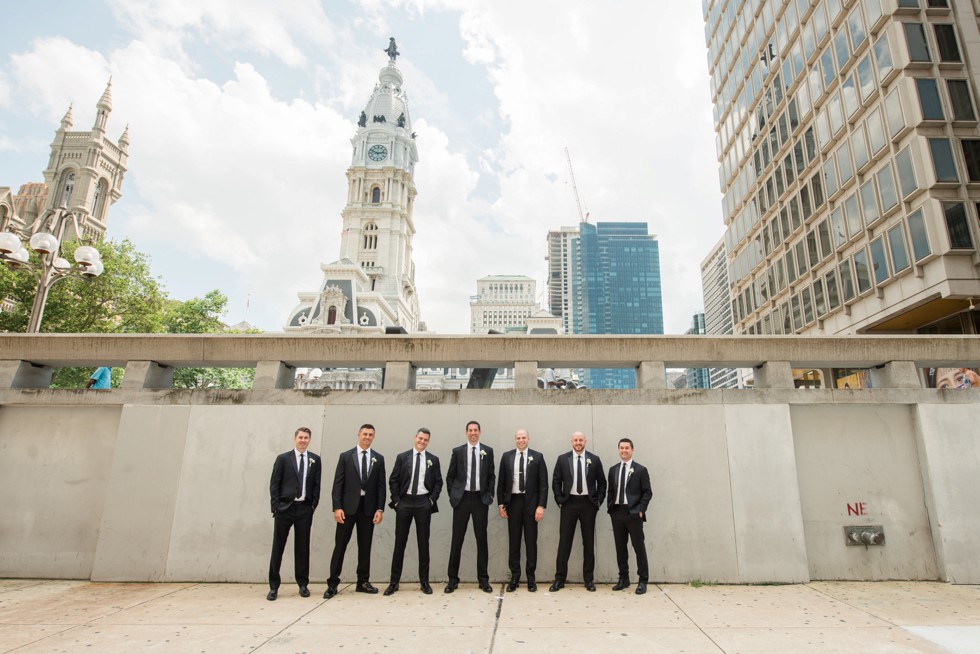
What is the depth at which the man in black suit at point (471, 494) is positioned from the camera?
259 inches

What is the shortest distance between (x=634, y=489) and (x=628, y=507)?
0.25 metres

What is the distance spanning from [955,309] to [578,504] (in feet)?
70.7

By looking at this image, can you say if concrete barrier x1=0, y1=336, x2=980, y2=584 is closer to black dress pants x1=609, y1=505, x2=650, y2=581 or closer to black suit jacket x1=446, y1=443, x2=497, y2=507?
black dress pants x1=609, y1=505, x2=650, y2=581

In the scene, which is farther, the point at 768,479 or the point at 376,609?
the point at 768,479

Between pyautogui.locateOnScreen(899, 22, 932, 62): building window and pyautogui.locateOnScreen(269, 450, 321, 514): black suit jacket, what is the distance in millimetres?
26496

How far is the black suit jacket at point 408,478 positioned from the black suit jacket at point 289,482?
99 cm

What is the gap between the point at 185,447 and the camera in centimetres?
748

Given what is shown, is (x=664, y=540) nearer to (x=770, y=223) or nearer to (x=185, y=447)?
(x=185, y=447)

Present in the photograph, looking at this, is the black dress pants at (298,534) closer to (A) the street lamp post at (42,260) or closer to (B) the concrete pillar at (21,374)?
(B) the concrete pillar at (21,374)

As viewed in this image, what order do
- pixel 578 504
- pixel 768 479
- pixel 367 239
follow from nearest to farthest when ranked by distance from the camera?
pixel 578 504
pixel 768 479
pixel 367 239

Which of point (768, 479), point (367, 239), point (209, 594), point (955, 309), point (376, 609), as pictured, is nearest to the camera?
point (376, 609)

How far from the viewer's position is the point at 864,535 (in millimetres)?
7047

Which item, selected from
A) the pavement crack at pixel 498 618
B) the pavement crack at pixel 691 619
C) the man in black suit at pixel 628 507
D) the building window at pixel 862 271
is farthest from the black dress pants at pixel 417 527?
the building window at pixel 862 271

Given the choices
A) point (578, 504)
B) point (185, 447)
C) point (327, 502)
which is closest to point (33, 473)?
point (185, 447)
